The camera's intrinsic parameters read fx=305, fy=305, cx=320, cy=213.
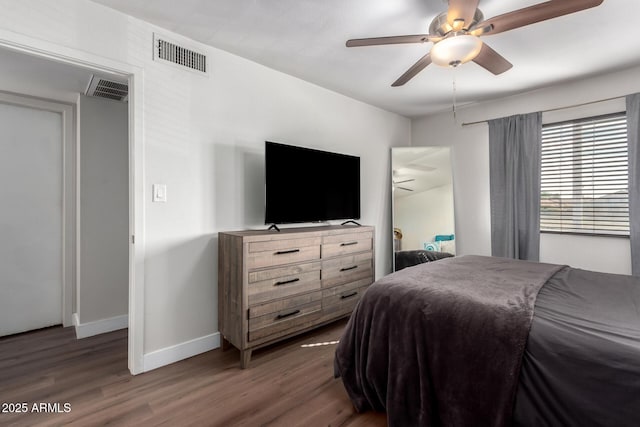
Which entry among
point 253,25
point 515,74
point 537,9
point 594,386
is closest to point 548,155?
point 515,74

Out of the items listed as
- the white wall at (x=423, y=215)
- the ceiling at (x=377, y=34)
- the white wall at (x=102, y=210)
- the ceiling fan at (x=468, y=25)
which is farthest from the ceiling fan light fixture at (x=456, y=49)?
the white wall at (x=102, y=210)

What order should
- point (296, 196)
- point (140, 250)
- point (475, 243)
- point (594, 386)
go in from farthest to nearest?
point (475, 243) → point (296, 196) → point (140, 250) → point (594, 386)

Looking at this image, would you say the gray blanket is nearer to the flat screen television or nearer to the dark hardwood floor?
the dark hardwood floor

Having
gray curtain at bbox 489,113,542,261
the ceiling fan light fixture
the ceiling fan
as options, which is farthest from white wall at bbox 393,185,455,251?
the ceiling fan light fixture

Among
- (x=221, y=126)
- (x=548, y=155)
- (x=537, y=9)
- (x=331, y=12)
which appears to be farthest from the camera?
(x=548, y=155)

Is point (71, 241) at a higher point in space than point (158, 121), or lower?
lower

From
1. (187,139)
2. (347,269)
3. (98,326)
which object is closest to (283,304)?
(347,269)

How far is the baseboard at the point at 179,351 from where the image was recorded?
216cm

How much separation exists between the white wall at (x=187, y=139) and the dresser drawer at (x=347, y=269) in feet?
2.42

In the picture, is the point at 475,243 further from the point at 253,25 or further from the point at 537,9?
the point at 253,25

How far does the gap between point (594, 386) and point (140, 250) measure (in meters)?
2.45

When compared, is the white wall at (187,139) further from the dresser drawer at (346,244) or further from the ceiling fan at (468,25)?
the ceiling fan at (468,25)

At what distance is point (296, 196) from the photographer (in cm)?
273

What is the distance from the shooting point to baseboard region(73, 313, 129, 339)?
2.77 m
